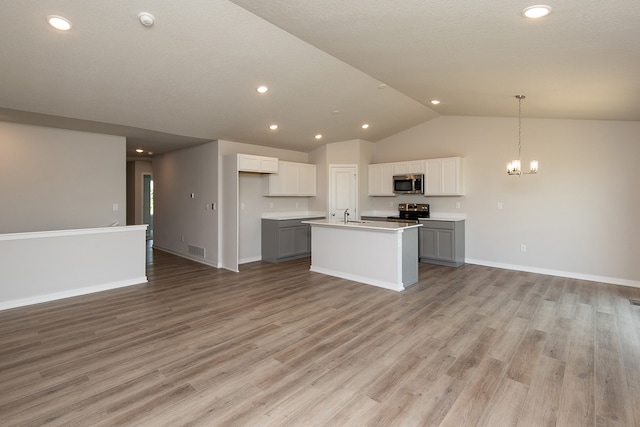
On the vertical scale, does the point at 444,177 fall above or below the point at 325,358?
above

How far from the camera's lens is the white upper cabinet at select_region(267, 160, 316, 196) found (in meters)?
6.99

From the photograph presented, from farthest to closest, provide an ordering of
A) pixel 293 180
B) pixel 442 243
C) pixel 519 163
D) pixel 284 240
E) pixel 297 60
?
pixel 293 180, pixel 284 240, pixel 442 243, pixel 519 163, pixel 297 60

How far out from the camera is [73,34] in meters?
2.98

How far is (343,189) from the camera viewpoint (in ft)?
24.8

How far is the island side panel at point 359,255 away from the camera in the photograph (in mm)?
4738

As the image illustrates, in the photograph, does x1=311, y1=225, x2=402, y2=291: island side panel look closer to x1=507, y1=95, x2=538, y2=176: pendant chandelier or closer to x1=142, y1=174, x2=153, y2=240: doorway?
x1=507, y1=95, x2=538, y2=176: pendant chandelier

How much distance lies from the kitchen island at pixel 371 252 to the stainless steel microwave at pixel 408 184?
5.63 ft

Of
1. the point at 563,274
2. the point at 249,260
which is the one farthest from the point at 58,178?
the point at 563,274

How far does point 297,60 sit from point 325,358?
3435mm

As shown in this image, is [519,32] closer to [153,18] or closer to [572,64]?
[572,64]

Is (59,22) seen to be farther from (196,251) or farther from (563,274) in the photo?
(563,274)

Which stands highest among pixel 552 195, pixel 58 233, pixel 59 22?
pixel 59 22

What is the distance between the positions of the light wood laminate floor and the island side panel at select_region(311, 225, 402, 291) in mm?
391

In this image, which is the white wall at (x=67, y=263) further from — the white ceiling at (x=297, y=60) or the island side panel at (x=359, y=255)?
the island side panel at (x=359, y=255)
